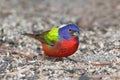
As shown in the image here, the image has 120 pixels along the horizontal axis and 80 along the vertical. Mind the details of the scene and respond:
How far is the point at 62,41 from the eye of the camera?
5859 mm

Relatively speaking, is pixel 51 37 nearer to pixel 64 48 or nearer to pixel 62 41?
pixel 62 41

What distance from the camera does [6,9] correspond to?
1038cm

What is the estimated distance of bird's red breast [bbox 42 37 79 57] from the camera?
5.74 m

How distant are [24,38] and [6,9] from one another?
9.67ft

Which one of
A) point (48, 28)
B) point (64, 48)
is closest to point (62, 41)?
point (64, 48)

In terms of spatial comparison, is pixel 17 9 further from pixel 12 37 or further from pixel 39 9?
pixel 12 37

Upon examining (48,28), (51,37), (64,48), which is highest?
(48,28)

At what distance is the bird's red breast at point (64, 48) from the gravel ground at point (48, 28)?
138 mm

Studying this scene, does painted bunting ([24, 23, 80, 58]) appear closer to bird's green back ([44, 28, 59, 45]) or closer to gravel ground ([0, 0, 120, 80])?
bird's green back ([44, 28, 59, 45])

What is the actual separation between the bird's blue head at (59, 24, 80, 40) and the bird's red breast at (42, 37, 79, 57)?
6 cm

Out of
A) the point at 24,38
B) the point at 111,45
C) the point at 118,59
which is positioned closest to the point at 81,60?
the point at 118,59

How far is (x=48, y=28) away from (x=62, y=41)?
9.55ft

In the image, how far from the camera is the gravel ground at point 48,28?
18.3 ft

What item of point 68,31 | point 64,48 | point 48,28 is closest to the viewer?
point 64,48
